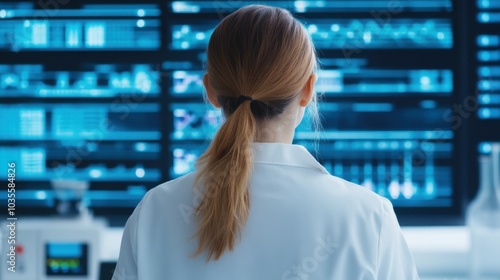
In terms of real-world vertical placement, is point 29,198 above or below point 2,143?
below

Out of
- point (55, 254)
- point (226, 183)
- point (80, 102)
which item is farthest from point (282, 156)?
point (80, 102)

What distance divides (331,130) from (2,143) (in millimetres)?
1184

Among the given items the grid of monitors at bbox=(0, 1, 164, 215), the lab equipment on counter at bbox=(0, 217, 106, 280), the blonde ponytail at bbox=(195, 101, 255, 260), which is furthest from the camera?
the grid of monitors at bbox=(0, 1, 164, 215)

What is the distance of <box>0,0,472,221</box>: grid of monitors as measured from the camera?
90.8 inches

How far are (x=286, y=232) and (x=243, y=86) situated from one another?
245 millimetres

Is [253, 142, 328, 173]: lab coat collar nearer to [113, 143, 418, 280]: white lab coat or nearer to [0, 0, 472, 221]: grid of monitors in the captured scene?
[113, 143, 418, 280]: white lab coat

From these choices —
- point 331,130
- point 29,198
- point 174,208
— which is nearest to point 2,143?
point 29,198

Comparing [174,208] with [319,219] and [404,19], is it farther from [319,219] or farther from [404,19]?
[404,19]

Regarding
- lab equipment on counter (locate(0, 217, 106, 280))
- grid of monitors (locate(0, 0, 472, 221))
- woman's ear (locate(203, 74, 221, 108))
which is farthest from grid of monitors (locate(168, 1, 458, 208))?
woman's ear (locate(203, 74, 221, 108))

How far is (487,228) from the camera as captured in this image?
2139 mm

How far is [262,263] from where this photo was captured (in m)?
0.98

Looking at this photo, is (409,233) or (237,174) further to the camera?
(409,233)

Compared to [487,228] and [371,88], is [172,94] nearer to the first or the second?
[371,88]

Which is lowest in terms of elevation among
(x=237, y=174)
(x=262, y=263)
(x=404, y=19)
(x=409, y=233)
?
(x=409, y=233)
